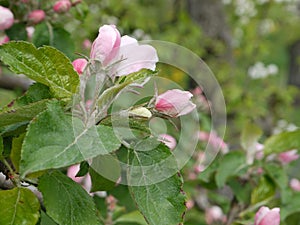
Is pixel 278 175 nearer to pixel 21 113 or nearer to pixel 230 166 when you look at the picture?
pixel 230 166

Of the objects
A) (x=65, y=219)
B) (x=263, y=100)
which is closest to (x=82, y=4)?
(x=65, y=219)

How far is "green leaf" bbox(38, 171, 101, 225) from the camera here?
611 mm

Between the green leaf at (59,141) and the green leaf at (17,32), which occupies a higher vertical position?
the green leaf at (17,32)

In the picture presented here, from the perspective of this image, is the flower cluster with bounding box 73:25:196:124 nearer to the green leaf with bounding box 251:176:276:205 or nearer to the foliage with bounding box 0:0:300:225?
the foliage with bounding box 0:0:300:225

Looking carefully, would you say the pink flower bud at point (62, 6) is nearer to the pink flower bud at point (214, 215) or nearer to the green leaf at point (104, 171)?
the green leaf at point (104, 171)

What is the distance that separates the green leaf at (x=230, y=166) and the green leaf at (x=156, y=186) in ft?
1.75

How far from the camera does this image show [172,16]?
4348 mm

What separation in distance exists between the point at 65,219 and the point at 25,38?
634 mm

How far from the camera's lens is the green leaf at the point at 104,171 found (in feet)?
2.30

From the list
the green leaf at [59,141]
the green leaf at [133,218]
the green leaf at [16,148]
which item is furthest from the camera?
the green leaf at [133,218]

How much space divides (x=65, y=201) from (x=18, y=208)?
0.05 meters

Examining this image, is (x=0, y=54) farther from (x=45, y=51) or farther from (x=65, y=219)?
(x=65, y=219)

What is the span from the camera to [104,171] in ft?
2.35

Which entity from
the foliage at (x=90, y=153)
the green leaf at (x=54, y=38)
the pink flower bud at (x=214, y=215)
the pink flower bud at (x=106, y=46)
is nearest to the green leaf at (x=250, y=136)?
the foliage at (x=90, y=153)
